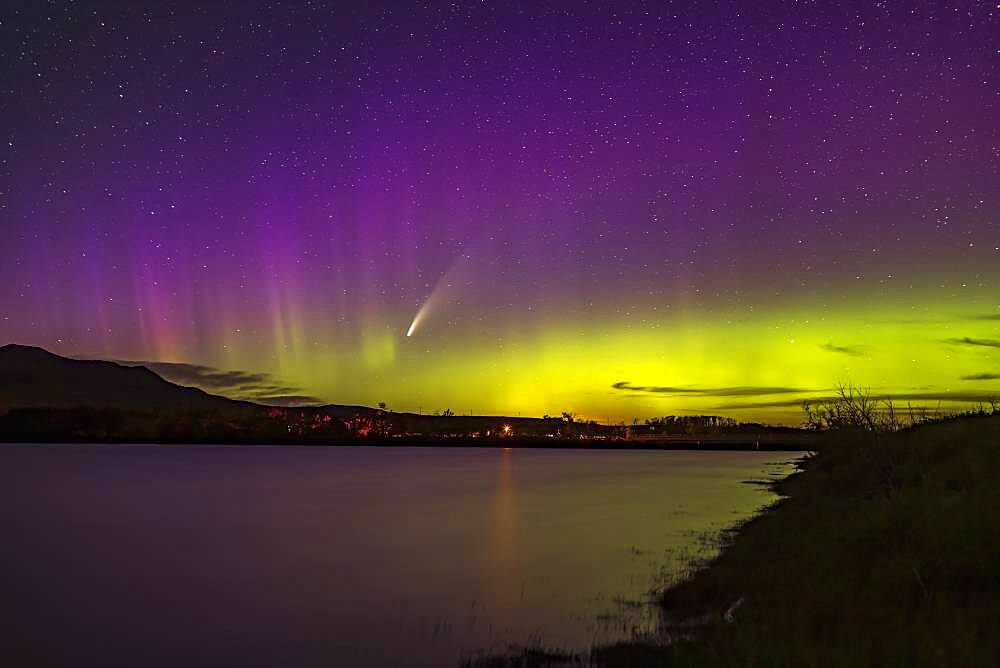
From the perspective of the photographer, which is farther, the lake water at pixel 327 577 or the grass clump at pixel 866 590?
the lake water at pixel 327 577

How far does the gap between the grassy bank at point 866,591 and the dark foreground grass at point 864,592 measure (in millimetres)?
37

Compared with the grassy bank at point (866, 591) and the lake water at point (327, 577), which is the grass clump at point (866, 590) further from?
the lake water at point (327, 577)

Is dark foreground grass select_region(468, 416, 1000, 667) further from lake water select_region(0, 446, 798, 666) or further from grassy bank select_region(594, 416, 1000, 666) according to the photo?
lake water select_region(0, 446, 798, 666)

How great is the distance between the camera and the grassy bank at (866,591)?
501 inches

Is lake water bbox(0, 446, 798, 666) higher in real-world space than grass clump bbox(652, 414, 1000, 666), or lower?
lower

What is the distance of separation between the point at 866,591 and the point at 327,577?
2315cm

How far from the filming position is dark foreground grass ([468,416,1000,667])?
41.7 feet

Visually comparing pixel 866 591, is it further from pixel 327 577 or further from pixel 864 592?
pixel 327 577

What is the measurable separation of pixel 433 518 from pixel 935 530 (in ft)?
152

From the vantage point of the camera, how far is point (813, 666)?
1171 cm

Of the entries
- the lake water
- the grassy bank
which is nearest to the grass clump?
the grassy bank

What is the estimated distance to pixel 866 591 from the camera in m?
16.8

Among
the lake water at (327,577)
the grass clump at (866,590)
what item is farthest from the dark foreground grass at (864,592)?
the lake water at (327,577)

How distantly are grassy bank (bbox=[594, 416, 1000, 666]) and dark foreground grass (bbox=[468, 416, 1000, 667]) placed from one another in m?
0.04
